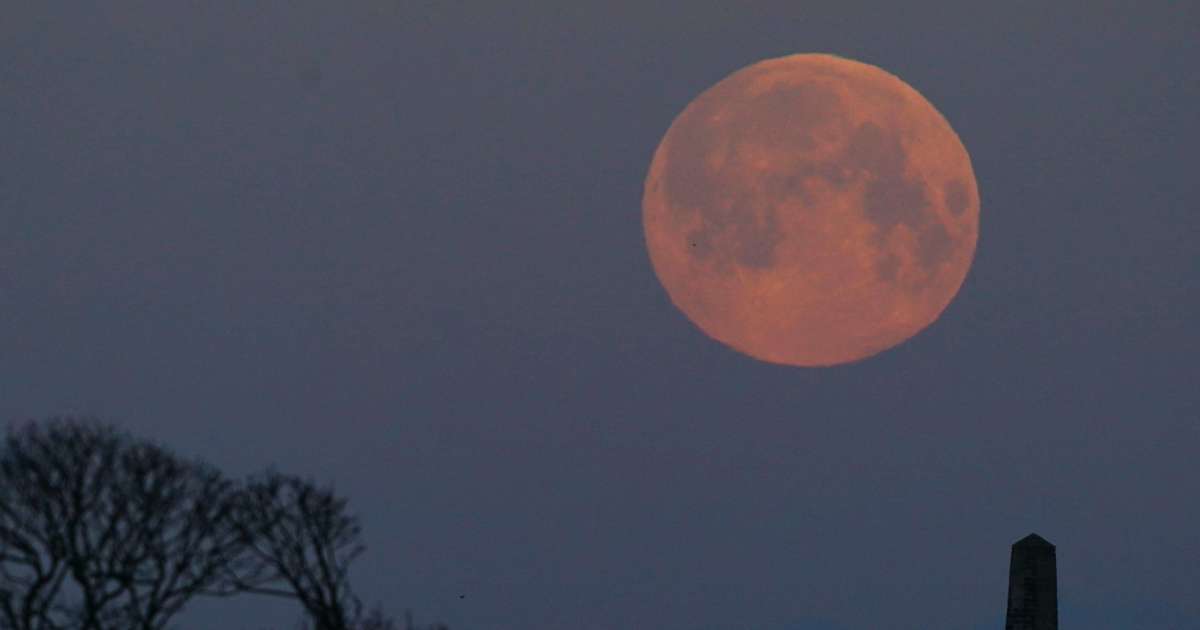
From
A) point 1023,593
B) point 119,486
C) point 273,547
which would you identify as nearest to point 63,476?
point 119,486

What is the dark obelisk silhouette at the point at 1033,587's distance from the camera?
6028 centimetres

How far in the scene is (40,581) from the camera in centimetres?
6097

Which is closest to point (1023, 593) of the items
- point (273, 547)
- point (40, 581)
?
point (273, 547)

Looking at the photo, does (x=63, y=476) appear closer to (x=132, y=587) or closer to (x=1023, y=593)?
(x=132, y=587)

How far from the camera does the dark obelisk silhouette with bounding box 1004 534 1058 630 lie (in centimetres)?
6028

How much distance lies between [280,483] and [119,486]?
7.34m

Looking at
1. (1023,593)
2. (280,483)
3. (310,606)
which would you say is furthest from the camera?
(280,483)

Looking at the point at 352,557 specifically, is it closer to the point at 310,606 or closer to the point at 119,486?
the point at 310,606

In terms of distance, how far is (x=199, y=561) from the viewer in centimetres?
6419

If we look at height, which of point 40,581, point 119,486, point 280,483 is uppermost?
point 280,483

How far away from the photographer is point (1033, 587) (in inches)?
2378

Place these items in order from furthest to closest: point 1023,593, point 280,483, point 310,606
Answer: point 280,483 → point 310,606 → point 1023,593

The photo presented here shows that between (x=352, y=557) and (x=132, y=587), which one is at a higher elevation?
(x=352, y=557)

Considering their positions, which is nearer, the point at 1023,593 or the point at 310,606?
the point at 1023,593
